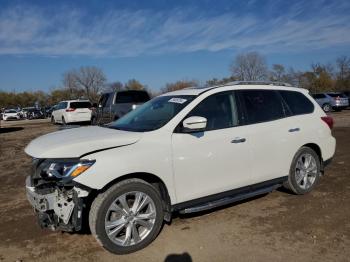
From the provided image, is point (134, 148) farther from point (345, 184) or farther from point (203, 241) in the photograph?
point (345, 184)

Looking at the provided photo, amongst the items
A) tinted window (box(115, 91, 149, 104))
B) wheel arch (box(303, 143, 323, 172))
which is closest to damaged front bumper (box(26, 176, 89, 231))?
wheel arch (box(303, 143, 323, 172))

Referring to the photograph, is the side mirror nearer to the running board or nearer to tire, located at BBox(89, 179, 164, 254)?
tire, located at BBox(89, 179, 164, 254)

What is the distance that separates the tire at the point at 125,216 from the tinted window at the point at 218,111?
118 centimetres

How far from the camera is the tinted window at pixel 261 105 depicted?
5355mm

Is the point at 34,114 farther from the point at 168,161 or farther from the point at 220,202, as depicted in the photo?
the point at 168,161

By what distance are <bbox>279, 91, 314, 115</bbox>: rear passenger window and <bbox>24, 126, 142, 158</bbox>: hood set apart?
109 inches

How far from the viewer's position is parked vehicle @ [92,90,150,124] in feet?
49.2

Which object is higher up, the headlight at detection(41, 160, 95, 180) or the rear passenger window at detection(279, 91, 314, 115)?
the rear passenger window at detection(279, 91, 314, 115)

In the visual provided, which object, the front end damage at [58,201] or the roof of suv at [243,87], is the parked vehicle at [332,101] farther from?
the front end damage at [58,201]

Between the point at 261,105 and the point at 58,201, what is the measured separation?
314 centimetres

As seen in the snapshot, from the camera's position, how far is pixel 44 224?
414cm

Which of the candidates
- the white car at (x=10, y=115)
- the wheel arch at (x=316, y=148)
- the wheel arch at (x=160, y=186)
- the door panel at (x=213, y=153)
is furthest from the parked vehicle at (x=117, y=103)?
the white car at (x=10, y=115)

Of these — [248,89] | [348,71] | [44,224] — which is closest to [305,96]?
[248,89]

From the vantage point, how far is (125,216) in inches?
165
